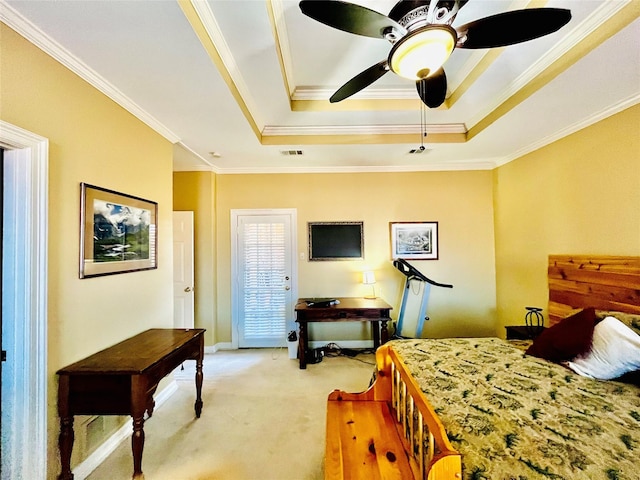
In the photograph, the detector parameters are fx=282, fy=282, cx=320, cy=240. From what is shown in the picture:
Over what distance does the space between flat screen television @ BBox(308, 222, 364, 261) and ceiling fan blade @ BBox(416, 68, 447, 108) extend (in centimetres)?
242

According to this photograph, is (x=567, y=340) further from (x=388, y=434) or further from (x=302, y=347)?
(x=302, y=347)

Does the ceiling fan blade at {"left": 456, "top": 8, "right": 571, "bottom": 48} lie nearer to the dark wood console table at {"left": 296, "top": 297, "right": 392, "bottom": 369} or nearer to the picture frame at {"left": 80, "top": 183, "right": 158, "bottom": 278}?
the picture frame at {"left": 80, "top": 183, "right": 158, "bottom": 278}

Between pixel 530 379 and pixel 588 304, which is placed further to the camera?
pixel 588 304

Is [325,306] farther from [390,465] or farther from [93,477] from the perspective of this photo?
[93,477]

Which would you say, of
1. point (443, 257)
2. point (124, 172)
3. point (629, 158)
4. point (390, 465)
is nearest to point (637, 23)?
point (629, 158)

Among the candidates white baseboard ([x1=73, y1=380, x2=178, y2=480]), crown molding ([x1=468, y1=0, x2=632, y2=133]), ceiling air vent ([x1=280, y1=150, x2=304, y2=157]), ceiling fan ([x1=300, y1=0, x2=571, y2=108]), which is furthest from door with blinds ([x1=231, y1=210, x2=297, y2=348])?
ceiling fan ([x1=300, y1=0, x2=571, y2=108])

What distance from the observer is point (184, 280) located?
13.0ft

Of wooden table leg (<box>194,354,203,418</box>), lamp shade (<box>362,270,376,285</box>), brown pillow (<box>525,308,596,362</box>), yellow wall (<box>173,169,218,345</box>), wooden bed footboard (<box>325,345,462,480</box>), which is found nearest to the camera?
wooden bed footboard (<box>325,345,462,480</box>)

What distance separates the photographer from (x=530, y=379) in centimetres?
173

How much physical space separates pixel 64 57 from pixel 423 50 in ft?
6.88

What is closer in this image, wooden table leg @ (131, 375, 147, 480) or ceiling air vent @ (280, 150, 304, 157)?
wooden table leg @ (131, 375, 147, 480)

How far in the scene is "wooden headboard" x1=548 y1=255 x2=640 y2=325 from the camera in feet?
7.40

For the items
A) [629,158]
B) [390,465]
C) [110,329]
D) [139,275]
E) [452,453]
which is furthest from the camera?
[139,275]

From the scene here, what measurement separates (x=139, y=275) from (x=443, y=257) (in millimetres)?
3894
